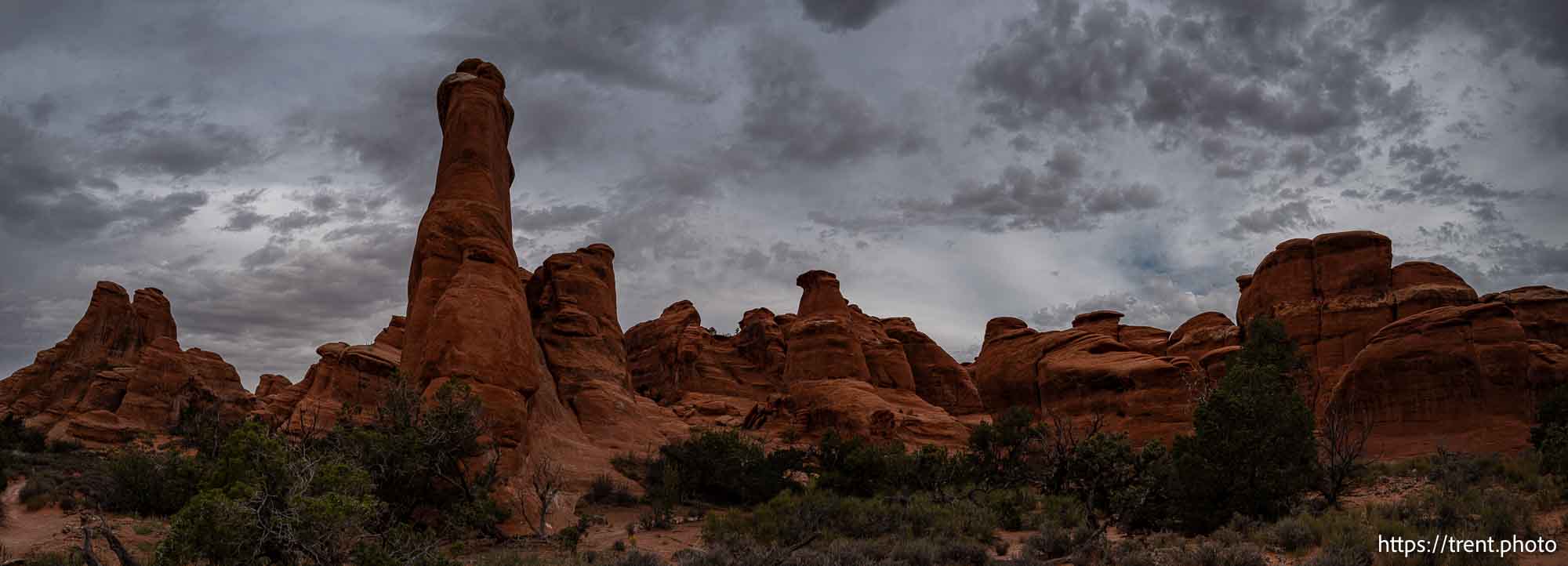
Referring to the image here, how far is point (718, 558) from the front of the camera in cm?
1232

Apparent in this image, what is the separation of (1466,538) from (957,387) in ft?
133

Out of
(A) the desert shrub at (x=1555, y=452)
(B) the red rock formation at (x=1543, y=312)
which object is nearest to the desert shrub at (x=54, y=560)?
(A) the desert shrub at (x=1555, y=452)

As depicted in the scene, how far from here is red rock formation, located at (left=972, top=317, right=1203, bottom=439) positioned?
107 ft

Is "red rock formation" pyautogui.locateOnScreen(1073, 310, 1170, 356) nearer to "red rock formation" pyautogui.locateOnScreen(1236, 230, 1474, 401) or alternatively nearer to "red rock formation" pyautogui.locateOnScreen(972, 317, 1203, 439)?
"red rock formation" pyautogui.locateOnScreen(972, 317, 1203, 439)

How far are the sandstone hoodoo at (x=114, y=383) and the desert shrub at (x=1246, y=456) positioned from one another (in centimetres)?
4861

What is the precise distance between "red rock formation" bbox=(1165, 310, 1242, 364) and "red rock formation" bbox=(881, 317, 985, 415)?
39.9ft

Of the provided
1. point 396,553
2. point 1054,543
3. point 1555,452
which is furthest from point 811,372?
point 396,553

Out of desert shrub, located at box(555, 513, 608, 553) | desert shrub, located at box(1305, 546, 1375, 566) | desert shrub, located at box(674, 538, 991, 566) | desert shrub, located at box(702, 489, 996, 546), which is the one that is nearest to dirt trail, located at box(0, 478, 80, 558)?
desert shrub, located at box(555, 513, 608, 553)

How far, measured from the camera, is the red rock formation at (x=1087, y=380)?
32.7 m

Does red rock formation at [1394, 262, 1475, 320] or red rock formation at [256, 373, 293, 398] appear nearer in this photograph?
red rock formation at [1394, 262, 1475, 320]

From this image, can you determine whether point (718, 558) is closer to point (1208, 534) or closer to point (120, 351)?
point (1208, 534)

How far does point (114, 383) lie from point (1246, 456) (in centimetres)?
6290

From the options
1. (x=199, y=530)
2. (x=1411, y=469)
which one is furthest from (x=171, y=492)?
(x=1411, y=469)

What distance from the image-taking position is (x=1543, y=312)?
111ft
